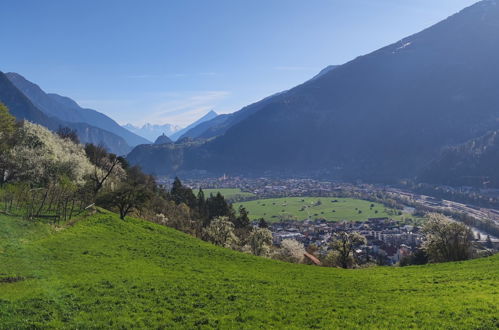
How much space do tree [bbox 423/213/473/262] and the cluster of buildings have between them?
3697cm

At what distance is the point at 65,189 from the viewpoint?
116ft

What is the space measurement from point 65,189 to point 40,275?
813 inches

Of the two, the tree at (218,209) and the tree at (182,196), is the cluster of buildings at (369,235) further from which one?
the tree at (182,196)

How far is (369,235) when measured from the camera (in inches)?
4897

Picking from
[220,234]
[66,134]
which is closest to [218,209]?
[220,234]

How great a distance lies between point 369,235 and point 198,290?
12124 cm

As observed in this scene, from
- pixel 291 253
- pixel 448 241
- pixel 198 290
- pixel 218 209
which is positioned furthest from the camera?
pixel 218 209

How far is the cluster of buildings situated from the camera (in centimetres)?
9688

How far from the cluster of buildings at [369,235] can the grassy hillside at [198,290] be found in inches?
2580

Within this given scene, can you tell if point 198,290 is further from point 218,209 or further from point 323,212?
point 323,212

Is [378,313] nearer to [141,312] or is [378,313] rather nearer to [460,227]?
[141,312]

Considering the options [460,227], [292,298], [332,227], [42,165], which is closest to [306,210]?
[332,227]

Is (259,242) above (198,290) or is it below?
below

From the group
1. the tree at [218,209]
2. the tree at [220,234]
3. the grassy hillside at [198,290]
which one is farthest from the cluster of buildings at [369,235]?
the grassy hillside at [198,290]
